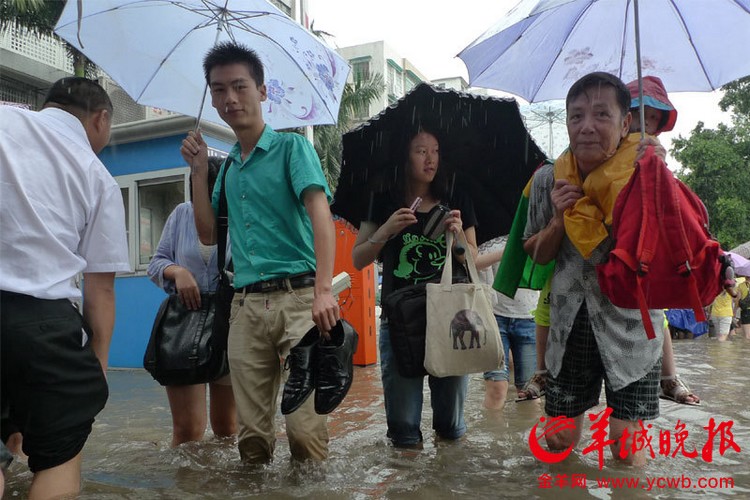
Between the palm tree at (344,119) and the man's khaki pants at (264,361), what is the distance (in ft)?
59.2

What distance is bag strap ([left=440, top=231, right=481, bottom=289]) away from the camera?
9.73 ft

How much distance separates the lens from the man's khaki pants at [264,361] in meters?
2.76

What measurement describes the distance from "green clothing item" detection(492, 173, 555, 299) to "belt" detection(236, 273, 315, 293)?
102 centimetres

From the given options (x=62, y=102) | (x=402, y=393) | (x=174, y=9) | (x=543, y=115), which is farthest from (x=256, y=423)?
(x=543, y=115)

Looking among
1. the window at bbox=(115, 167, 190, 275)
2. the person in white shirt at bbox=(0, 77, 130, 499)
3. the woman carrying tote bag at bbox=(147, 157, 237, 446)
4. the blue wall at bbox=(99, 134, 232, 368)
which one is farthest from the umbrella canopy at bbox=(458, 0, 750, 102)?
the window at bbox=(115, 167, 190, 275)

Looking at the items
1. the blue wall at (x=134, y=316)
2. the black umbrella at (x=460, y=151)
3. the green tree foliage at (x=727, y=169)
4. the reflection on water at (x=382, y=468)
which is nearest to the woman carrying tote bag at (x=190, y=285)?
the reflection on water at (x=382, y=468)

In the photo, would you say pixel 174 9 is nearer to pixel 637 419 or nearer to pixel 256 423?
pixel 256 423

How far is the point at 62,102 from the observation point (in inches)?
99.4

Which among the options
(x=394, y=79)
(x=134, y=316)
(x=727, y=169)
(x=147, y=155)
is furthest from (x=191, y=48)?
(x=394, y=79)

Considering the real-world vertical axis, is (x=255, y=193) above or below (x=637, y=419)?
above

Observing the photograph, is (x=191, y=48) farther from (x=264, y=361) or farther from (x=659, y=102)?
(x=659, y=102)

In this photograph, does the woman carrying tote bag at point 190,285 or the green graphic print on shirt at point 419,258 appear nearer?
the green graphic print on shirt at point 419,258

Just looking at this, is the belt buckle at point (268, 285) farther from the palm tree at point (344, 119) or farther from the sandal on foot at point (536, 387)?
the palm tree at point (344, 119)

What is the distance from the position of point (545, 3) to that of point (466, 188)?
1110 millimetres
